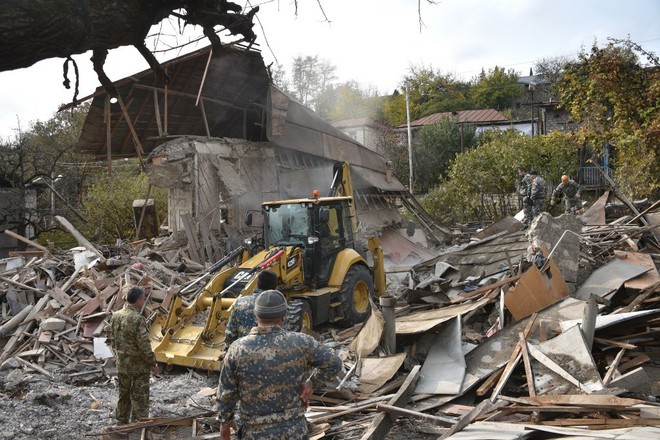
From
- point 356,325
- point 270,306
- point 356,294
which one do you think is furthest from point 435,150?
point 270,306

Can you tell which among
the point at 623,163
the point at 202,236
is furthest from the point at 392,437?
the point at 623,163

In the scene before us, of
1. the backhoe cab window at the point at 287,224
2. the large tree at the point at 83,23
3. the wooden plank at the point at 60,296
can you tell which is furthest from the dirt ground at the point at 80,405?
the large tree at the point at 83,23

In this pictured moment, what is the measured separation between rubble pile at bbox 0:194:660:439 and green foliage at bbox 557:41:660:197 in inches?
165

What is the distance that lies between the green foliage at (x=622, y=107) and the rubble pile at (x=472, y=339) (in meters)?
4.19

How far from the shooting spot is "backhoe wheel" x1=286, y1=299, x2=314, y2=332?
311 inches

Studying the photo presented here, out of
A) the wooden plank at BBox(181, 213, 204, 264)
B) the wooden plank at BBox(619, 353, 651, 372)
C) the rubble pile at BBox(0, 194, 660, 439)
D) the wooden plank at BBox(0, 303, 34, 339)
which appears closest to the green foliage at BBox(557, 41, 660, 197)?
the rubble pile at BBox(0, 194, 660, 439)

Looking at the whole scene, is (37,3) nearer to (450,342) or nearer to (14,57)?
(14,57)

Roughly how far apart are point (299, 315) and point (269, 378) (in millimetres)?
4582

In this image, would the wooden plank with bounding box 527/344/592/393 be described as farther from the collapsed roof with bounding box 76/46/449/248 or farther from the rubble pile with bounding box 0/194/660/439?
the collapsed roof with bounding box 76/46/449/248

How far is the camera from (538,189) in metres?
14.8

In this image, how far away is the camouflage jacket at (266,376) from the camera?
3.48 m

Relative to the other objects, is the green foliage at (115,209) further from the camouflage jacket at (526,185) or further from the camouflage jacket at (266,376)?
the camouflage jacket at (266,376)

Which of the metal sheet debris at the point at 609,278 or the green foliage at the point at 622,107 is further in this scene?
the green foliage at the point at 622,107

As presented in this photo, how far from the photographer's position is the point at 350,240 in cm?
1012
